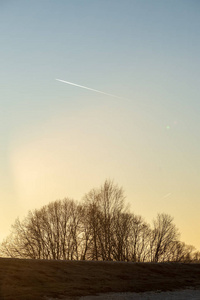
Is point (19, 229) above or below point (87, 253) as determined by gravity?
above

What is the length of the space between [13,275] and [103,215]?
124 feet

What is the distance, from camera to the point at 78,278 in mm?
27688

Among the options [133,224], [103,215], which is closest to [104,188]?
[103,215]

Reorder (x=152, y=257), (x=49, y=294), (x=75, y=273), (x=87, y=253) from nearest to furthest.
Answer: (x=49, y=294) → (x=75, y=273) → (x=87, y=253) → (x=152, y=257)

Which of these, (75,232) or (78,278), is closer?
(78,278)

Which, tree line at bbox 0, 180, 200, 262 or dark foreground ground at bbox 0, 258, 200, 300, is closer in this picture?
dark foreground ground at bbox 0, 258, 200, 300

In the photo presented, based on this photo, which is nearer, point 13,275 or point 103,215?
point 13,275

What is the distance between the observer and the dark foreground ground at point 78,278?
71.9ft

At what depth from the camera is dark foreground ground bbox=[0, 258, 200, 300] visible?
863 inches

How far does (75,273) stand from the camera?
2905cm

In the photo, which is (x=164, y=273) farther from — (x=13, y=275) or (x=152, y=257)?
(x=152, y=257)

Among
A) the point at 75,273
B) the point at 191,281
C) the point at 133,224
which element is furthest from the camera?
the point at 133,224

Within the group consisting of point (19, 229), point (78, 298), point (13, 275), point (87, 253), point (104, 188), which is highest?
point (104, 188)

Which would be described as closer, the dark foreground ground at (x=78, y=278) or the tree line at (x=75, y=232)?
the dark foreground ground at (x=78, y=278)
